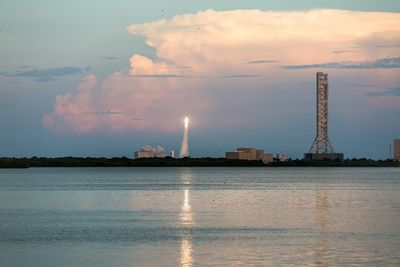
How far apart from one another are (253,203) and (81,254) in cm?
3818

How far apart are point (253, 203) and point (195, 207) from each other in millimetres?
6807

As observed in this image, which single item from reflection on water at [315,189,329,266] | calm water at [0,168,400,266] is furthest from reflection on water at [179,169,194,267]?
reflection on water at [315,189,329,266]

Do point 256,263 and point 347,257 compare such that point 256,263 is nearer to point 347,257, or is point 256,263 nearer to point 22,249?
point 347,257

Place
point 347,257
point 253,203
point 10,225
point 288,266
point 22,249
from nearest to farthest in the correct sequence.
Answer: point 288,266
point 347,257
point 22,249
point 10,225
point 253,203

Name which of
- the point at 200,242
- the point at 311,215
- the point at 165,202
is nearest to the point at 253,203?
the point at 165,202

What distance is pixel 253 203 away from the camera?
71.8 meters

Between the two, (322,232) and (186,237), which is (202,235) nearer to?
(186,237)

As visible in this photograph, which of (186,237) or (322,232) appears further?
(322,232)

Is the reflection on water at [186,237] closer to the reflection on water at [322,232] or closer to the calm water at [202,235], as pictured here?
the calm water at [202,235]

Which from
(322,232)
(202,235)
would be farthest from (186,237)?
(322,232)

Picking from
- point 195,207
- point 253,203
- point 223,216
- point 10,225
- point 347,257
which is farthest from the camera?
point 253,203

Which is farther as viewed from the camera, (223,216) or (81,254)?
(223,216)

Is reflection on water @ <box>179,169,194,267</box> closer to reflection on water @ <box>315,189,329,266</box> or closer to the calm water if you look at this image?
the calm water

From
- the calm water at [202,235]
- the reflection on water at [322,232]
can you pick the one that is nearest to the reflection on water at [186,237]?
the calm water at [202,235]
